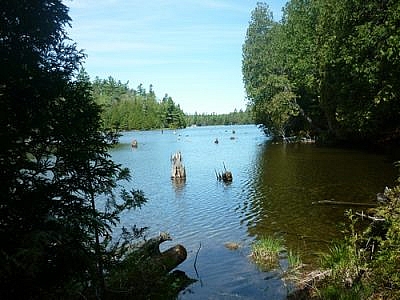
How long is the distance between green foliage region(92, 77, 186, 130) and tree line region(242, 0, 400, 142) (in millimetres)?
71209

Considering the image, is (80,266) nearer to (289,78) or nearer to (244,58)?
(289,78)

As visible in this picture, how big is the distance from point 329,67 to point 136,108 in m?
106

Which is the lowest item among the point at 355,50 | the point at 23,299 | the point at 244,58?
the point at 23,299

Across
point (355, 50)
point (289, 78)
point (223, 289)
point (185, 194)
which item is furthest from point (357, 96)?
point (223, 289)

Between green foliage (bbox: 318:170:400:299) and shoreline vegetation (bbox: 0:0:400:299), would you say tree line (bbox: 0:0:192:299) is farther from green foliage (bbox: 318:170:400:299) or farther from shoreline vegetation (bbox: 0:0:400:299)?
green foliage (bbox: 318:170:400:299)

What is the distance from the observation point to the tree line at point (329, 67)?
23219 millimetres

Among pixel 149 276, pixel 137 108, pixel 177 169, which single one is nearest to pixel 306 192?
pixel 177 169

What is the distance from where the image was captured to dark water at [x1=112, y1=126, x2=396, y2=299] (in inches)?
374

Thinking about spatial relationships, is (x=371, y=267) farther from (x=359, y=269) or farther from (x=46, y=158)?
(x=46, y=158)

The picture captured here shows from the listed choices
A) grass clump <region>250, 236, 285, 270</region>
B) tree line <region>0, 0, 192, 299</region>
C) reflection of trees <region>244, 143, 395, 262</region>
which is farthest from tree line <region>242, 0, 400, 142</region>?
tree line <region>0, 0, 192, 299</region>

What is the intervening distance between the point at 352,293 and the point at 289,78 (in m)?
44.3

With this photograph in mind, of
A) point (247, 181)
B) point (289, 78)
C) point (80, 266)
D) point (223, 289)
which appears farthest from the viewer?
point (289, 78)

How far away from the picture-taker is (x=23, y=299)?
15.9 ft

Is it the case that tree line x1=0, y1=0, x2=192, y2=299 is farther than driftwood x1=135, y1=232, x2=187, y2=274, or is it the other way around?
driftwood x1=135, y1=232, x2=187, y2=274
